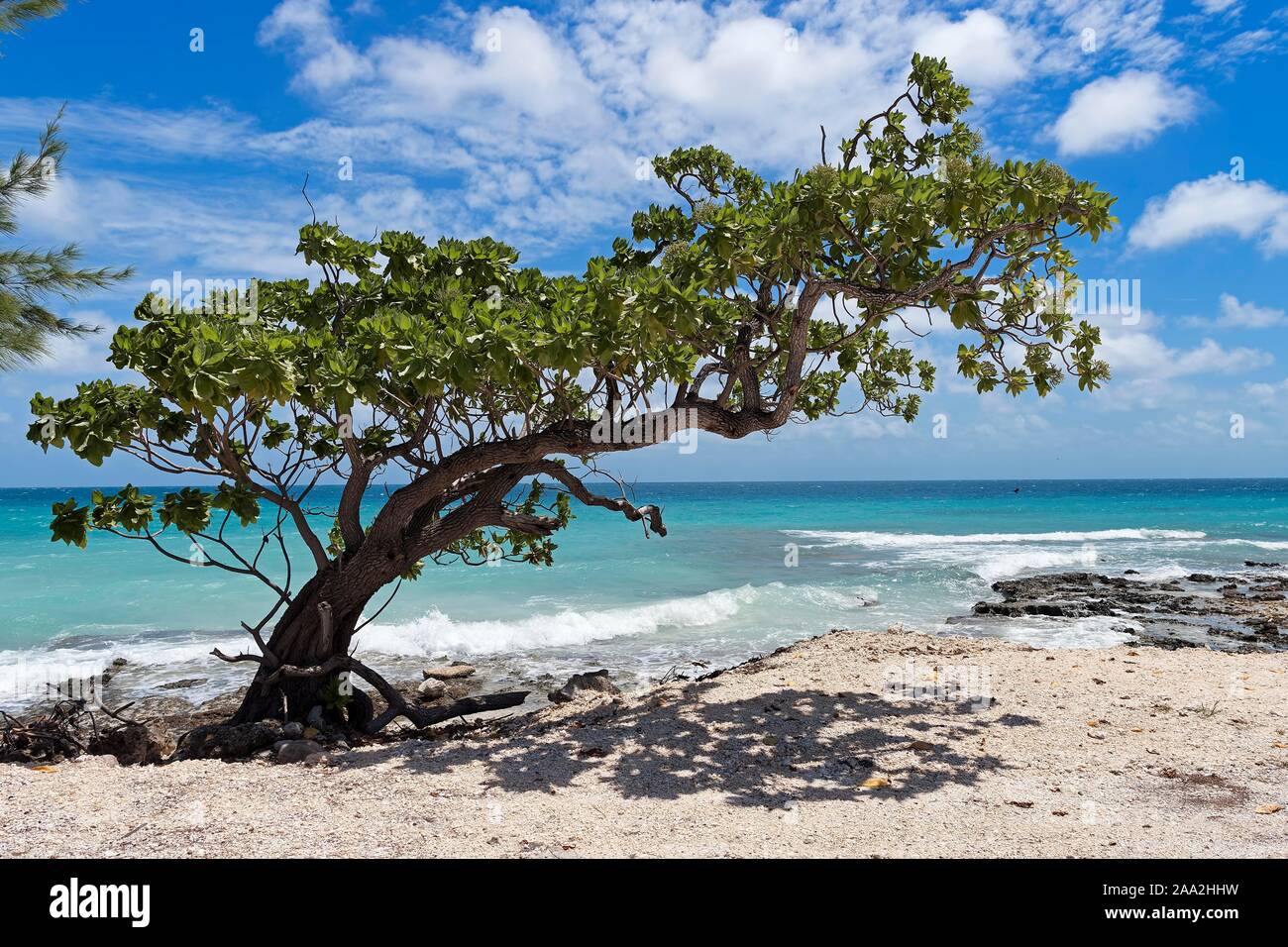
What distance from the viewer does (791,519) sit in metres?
52.0

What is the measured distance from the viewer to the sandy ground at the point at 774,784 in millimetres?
4023

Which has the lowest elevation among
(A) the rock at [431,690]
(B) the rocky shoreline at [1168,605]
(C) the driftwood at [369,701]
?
(B) the rocky shoreline at [1168,605]

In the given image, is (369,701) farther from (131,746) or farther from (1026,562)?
(1026,562)

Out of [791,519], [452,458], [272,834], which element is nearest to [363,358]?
[452,458]

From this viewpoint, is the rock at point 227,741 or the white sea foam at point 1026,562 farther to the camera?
the white sea foam at point 1026,562

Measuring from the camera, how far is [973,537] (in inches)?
1470

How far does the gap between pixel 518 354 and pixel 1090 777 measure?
14.9ft

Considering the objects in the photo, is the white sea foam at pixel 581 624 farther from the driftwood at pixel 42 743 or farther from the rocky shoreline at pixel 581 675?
the driftwood at pixel 42 743

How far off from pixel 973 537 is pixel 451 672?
3159cm

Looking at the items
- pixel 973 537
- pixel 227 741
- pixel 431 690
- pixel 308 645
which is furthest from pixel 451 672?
pixel 973 537

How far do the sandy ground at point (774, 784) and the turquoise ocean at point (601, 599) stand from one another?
4.98 meters

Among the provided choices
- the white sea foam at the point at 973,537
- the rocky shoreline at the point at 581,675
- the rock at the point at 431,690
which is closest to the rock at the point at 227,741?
the rocky shoreline at the point at 581,675

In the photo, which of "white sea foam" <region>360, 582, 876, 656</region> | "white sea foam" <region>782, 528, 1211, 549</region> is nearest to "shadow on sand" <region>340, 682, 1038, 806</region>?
"white sea foam" <region>360, 582, 876, 656</region>

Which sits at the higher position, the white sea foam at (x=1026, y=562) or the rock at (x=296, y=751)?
the rock at (x=296, y=751)
